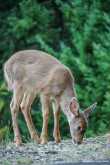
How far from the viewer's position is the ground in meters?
10.9

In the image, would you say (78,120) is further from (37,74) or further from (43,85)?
(37,74)

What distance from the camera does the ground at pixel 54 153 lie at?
1091 centimetres

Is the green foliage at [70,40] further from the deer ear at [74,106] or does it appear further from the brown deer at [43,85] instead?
the deer ear at [74,106]

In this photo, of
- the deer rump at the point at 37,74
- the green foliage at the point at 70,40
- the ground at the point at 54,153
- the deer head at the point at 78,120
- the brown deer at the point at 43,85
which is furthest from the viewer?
the green foliage at the point at 70,40

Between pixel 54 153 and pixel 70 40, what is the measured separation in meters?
12.2

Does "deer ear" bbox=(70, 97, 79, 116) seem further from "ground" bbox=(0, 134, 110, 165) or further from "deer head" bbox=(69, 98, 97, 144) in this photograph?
"ground" bbox=(0, 134, 110, 165)

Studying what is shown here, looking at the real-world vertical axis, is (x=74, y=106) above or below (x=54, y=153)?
below

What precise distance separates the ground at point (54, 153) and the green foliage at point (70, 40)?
6068 mm

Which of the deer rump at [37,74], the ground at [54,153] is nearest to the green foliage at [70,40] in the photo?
the deer rump at [37,74]

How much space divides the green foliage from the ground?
6068 mm

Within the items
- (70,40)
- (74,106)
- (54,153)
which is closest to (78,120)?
(74,106)

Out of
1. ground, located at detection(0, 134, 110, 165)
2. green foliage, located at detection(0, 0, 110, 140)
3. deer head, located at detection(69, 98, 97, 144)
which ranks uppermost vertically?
ground, located at detection(0, 134, 110, 165)

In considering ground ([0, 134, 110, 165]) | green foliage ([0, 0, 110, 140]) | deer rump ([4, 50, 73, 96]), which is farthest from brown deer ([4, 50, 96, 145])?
green foliage ([0, 0, 110, 140])

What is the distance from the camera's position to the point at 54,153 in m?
11.6
